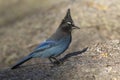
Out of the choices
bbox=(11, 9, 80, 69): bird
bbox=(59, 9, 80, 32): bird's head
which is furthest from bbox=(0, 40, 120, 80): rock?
bbox=(59, 9, 80, 32): bird's head

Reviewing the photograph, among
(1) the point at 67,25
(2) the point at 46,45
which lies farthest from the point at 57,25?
(2) the point at 46,45

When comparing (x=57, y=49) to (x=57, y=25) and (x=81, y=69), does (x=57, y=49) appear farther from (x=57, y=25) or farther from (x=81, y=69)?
(x=57, y=25)

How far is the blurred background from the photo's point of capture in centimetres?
1481

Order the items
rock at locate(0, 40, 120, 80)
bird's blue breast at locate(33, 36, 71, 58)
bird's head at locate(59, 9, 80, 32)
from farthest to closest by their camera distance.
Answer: bird's head at locate(59, 9, 80, 32), bird's blue breast at locate(33, 36, 71, 58), rock at locate(0, 40, 120, 80)

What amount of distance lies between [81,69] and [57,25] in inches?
278

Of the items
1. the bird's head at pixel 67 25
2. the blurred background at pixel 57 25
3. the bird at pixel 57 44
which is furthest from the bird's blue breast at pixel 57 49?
the blurred background at pixel 57 25

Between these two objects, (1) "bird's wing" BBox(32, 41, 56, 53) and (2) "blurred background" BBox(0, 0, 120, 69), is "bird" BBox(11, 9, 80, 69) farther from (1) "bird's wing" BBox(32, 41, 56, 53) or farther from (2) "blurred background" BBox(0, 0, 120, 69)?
(2) "blurred background" BBox(0, 0, 120, 69)

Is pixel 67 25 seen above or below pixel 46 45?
above

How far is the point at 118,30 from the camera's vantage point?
15.2 metres

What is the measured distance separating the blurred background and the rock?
A: 3.16 metres

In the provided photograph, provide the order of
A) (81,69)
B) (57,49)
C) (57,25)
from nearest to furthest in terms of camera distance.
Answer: (81,69), (57,49), (57,25)

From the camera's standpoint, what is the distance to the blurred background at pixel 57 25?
14812 mm

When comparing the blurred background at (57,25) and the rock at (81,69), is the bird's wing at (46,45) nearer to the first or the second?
the rock at (81,69)

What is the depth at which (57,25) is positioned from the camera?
16.2m
